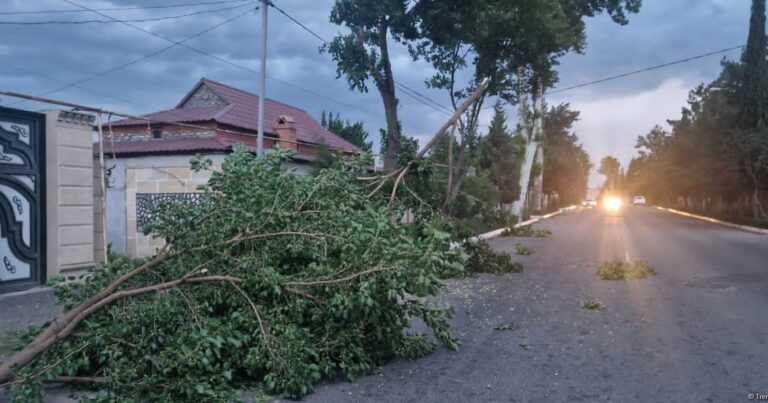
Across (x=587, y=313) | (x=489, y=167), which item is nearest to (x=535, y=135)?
(x=489, y=167)

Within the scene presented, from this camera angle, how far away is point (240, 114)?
21.7 m

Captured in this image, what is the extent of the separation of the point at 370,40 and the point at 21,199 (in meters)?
9.22

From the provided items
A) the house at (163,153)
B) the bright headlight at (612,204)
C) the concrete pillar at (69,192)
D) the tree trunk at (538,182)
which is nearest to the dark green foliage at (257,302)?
the concrete pillar at (69,192)

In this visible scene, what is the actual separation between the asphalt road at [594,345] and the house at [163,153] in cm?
604

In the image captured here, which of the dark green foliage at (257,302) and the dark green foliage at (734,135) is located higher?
the dark green foliage at (734,135)

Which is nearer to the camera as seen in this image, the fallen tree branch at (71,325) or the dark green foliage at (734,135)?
the fallen tree branch at (71,325)

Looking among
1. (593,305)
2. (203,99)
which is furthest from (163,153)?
(593,305)

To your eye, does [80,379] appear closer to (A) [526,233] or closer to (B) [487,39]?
(B) [487,39]

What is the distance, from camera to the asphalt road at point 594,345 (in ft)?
15.9

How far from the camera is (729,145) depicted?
31781 mm

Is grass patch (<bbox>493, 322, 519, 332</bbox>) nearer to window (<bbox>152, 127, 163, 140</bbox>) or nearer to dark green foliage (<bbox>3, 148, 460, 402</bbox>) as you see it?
dark green foliage (<bbox>3, 148, 460, 402</bbox>)

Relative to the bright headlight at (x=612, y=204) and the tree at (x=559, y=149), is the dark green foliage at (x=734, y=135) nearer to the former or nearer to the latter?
the tree at (x=559, y=149)

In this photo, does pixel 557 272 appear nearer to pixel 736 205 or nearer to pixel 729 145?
pixel 729 145

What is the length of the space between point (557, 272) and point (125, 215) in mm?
11201
